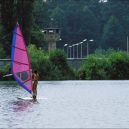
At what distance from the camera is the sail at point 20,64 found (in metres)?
42.8

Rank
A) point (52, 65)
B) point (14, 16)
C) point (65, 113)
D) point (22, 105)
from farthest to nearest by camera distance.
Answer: point (14, 16) < point (52, 65) < point (22, 105) < point (65, 113)

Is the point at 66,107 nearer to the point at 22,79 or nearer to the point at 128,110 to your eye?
the point at 128,110

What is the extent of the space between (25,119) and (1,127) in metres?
3.76

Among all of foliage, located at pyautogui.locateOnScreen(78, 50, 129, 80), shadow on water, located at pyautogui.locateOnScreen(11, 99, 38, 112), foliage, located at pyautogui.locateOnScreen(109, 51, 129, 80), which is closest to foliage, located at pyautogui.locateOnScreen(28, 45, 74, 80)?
foliage, located at pyautogui.locateOnScreen(78, 50, 129, 80)

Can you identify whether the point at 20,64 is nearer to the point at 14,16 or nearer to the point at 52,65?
the point at 52,65

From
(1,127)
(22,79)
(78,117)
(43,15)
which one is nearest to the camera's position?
(1,127)

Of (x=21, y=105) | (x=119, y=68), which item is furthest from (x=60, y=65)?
(x=21, y=105)

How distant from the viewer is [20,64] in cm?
4381

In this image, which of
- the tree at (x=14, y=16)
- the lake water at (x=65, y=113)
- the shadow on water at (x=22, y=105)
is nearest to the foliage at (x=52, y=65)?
the tree at (x=14, y=16)

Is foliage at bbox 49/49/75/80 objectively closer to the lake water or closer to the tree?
the tree

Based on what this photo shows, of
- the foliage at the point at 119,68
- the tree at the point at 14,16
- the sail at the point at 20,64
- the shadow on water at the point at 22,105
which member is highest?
the tree at the point at 14,16

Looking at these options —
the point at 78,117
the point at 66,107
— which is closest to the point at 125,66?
the point at 66,107

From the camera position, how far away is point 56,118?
30.1 meters

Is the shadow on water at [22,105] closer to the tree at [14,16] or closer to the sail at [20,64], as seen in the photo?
the sail at [20,64]
